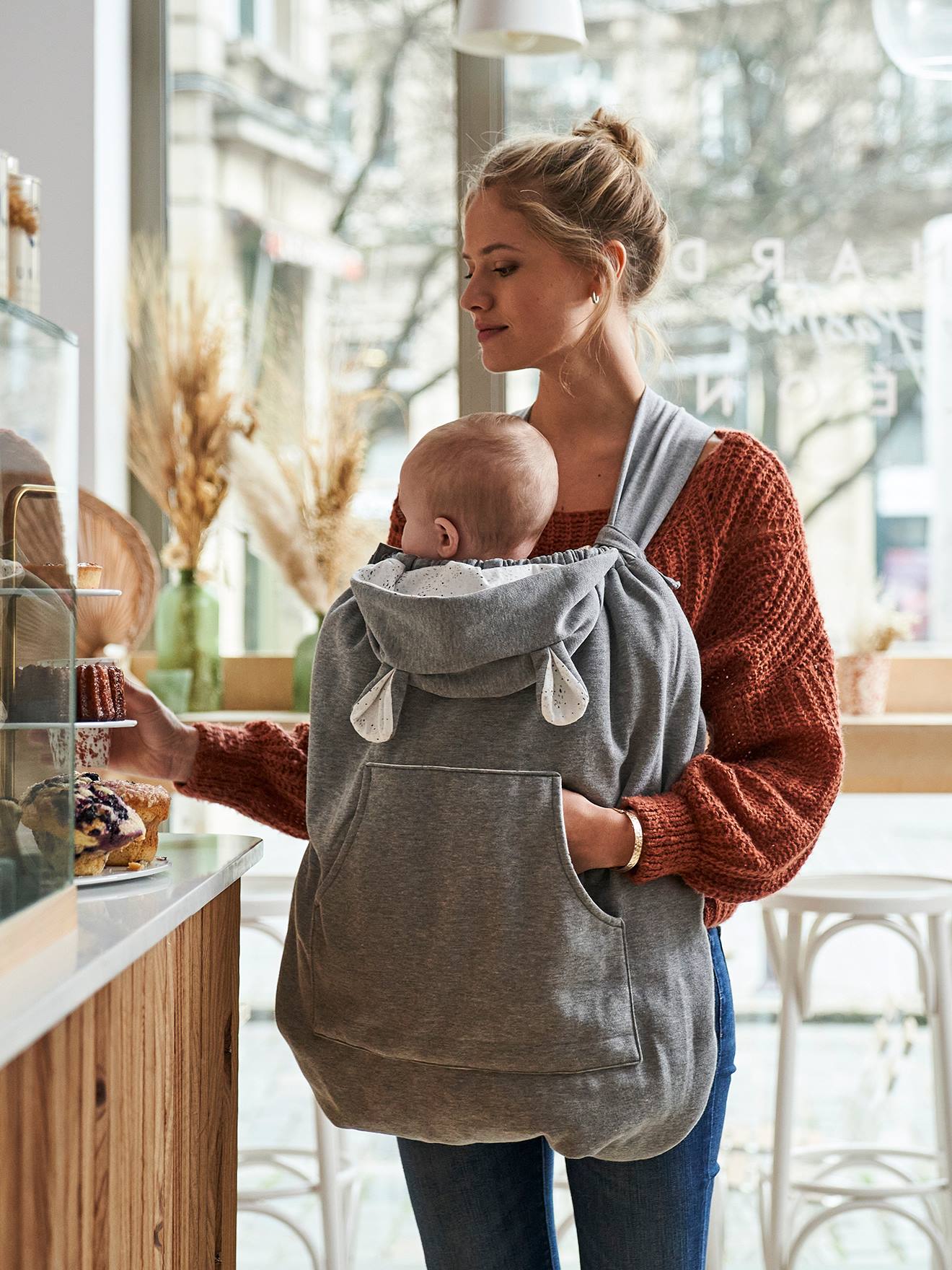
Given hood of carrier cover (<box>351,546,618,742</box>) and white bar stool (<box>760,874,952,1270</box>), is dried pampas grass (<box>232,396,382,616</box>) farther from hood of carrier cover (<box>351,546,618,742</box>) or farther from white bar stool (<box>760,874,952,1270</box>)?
hood of carrier cover (<box>351,546,618,742</box>)

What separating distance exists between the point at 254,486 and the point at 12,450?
194 cm

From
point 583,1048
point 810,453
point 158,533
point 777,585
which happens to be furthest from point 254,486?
point 583,1048

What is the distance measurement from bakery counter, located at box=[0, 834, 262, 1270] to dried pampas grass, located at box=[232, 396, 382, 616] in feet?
4.97

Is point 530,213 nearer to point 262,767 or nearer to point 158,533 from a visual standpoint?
point 262,767

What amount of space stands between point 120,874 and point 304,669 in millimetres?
1848

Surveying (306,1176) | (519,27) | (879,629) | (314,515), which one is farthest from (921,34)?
(306,1176)

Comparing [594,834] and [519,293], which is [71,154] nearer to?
[519,293]

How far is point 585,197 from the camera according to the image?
4.66 feet

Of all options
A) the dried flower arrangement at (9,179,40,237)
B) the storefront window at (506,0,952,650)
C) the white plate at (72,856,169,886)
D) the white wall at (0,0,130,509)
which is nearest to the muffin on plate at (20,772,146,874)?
the white plate at (72,856,169,886)

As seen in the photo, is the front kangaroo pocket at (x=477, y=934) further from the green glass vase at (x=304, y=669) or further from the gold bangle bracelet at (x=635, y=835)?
the green glass vase at (x=304, y=669)

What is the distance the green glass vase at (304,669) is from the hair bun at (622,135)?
61.6 inches

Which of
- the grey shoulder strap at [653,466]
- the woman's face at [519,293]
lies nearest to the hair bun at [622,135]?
the woman's face at [519,293]

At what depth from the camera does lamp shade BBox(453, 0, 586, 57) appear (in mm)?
2645

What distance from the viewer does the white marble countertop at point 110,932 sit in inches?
29.3
